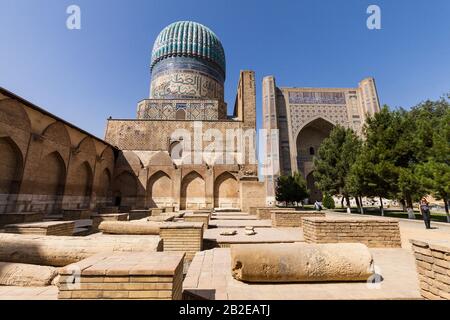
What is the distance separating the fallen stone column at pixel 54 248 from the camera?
2.78m

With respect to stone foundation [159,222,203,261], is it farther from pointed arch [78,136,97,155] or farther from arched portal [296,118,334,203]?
arched portal [296,118,334,203]

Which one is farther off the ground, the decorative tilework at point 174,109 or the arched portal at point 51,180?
the decorative tilework at point 174,109

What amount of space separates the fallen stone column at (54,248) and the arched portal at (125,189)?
17222mm

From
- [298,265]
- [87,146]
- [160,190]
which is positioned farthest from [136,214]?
[298,265]

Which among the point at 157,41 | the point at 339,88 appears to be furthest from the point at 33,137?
the point at 339,88

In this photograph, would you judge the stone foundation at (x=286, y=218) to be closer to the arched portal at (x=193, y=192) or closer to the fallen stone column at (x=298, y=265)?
the fallen stone column at (x=298, y=265)

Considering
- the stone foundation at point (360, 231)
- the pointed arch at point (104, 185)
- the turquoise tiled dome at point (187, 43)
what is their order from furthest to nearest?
the turquoise tiled dome at point (187, 43), the pointed arch at point (104, 185), the stone foundation at point (360, 231)

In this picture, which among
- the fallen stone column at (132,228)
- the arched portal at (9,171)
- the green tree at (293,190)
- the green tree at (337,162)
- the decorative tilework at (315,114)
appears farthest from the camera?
the decorative tilework at (315,114)

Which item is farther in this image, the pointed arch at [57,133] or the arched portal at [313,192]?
the arched portal at [313,192]

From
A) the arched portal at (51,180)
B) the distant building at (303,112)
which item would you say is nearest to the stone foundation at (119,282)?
the arched portal at (51,180)

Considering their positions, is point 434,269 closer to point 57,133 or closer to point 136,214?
point 136,214

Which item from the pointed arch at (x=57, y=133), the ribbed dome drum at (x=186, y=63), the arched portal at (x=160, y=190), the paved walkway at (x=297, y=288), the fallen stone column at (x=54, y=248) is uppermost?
the ribbed dome drum at (x=186, y=63)

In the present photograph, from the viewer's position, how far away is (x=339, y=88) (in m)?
28.7
